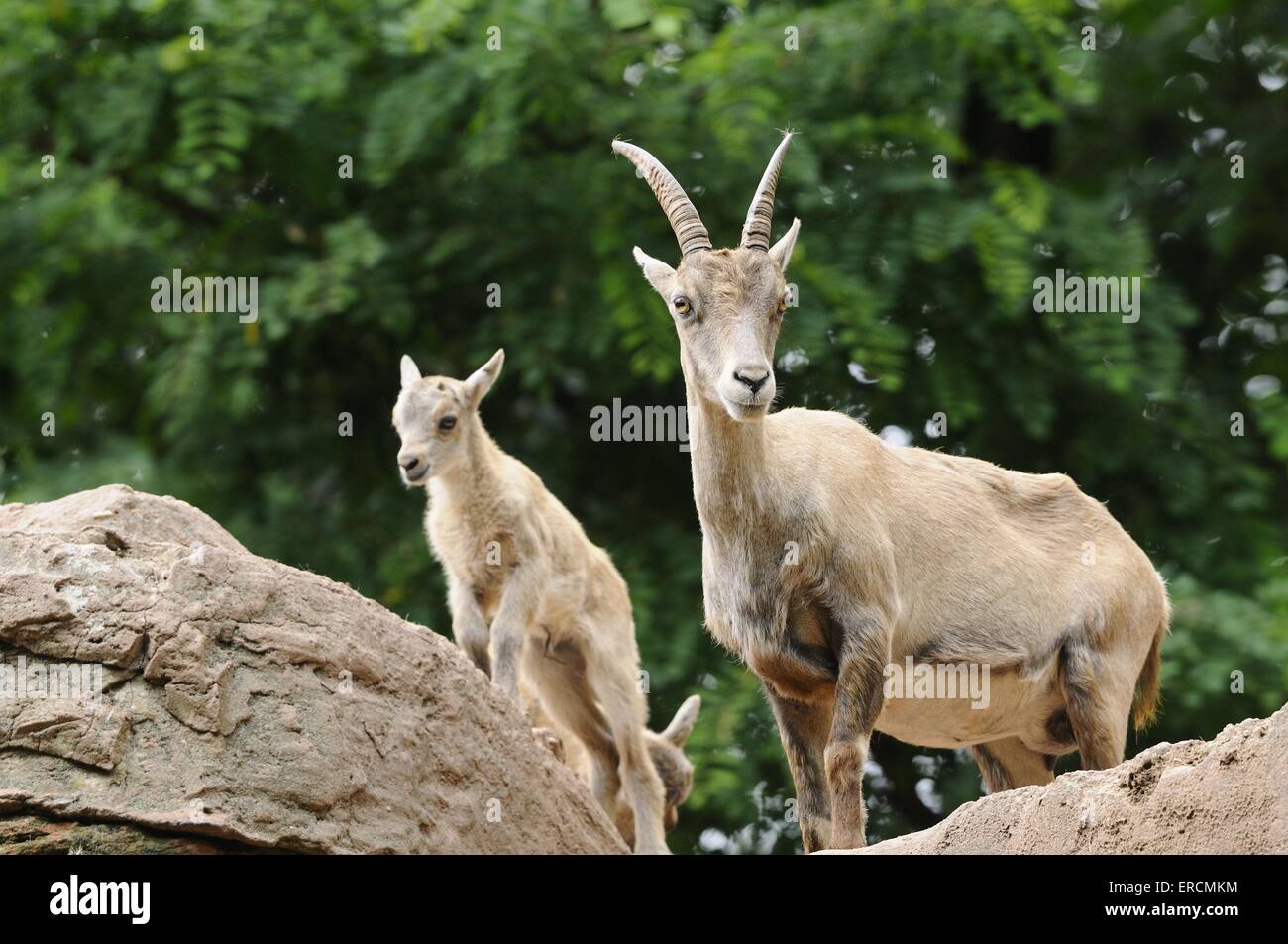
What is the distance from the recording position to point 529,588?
10.0 m

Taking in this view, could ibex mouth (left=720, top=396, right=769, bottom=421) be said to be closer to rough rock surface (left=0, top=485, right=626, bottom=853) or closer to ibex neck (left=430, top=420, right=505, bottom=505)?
rough rock surface (left=0, top=485, right=626, bottom=853)

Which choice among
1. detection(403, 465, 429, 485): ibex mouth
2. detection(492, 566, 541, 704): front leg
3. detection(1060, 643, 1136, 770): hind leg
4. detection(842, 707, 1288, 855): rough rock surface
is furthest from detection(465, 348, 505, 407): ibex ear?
detection(842, 707, 1288, 855): rough rock surface

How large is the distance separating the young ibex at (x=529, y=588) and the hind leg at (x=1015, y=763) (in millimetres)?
1885

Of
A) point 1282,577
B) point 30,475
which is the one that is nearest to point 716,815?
point 1282,577

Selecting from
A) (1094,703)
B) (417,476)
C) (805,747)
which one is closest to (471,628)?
(417,476)

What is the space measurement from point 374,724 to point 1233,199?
11.1m

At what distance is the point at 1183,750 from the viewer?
6.45 meters

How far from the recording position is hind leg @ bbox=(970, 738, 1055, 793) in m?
9.74

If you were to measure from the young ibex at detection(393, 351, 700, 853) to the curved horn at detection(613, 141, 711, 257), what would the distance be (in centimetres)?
196

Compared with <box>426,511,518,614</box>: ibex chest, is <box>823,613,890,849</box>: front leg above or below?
below

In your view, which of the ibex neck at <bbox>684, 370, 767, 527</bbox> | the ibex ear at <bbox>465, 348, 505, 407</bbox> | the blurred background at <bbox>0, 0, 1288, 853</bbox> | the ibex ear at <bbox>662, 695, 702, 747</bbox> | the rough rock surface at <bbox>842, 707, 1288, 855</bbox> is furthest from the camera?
the blurred background at <bbox>0, 0, 1288, 853</bbox>

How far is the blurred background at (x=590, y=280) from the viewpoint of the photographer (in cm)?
1342

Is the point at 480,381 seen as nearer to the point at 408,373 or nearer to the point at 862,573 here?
the point at 408,373
